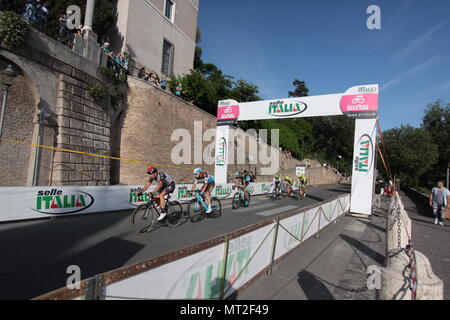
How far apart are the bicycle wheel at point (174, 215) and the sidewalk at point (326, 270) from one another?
3.66 m

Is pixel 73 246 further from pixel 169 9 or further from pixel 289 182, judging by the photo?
pixel 169 9

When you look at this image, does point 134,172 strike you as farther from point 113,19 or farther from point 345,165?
point 345,165

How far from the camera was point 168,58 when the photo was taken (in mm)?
25422

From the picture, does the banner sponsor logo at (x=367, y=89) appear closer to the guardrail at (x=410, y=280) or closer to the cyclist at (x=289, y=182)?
the cyclist at (x=289, y=182)

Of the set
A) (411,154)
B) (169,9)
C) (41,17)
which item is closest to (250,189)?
(41,17)

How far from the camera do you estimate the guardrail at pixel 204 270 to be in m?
1.90

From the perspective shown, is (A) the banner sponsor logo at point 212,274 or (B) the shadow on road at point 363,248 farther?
(B) the shadow on road at point 363,248

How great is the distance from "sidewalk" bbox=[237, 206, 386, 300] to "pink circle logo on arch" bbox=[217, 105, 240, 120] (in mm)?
10410

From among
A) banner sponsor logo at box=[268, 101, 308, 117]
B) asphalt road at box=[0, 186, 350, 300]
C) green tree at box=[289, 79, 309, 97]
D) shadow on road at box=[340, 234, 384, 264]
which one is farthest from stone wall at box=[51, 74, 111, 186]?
green tree at box=[289, 79, 309, 97]

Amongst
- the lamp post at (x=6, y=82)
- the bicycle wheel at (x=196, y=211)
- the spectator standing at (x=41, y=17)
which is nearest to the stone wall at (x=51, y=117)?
the lamp post at (x=6, y=82)

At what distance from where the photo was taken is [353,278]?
4.70 meters

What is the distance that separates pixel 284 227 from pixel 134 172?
12.7 m

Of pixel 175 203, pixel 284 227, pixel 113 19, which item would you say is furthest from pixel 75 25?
pixel 284 227

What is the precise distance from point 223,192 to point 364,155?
7919 millimetres
